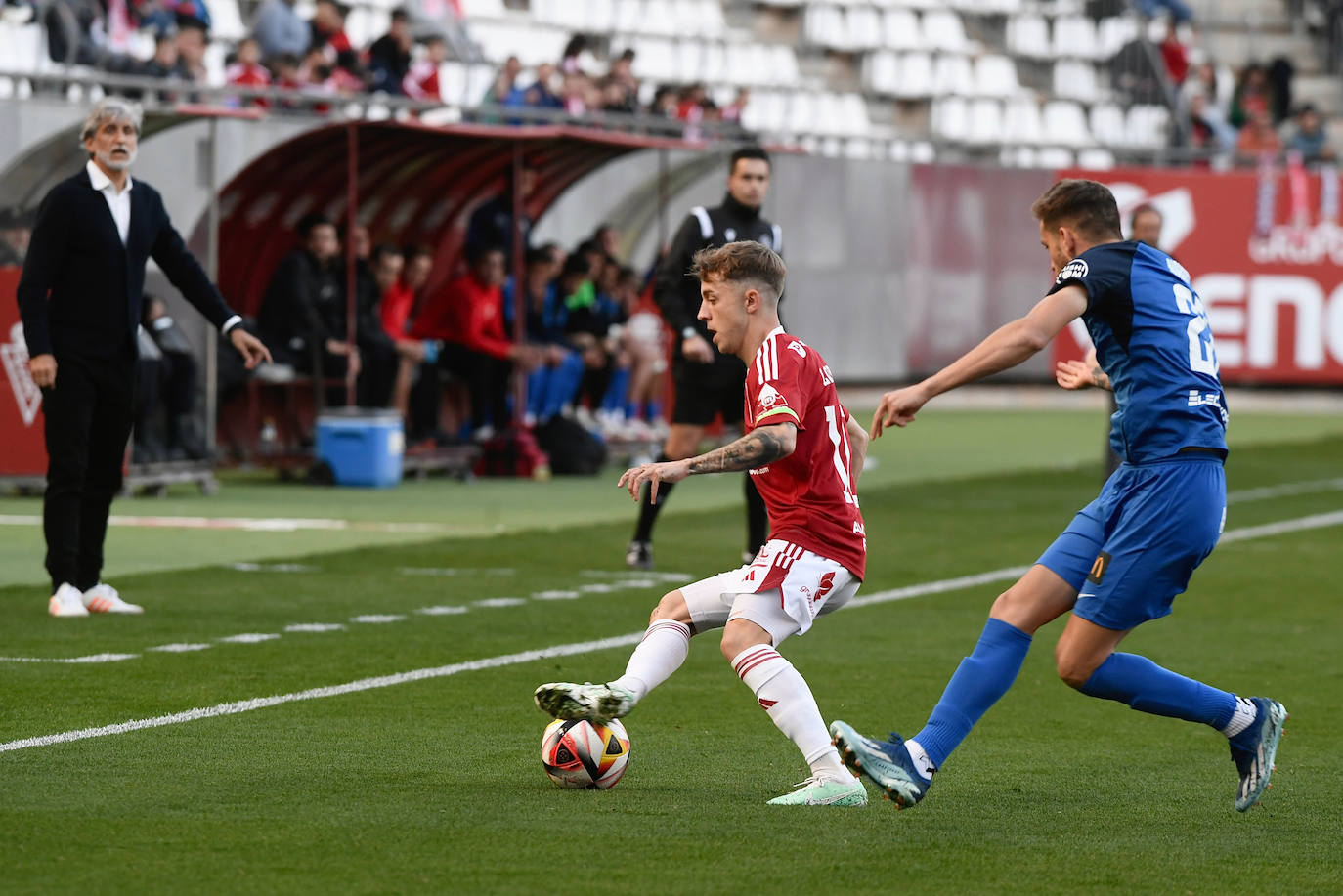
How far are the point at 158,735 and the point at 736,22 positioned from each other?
25.4 metres

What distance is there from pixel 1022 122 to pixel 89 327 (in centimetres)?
2445

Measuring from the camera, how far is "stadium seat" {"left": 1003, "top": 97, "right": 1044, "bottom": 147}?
107ft

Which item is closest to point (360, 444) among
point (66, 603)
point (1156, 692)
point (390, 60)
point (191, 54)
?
point (191, 54)

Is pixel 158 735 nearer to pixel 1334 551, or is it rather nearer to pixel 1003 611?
pixel 1003 611

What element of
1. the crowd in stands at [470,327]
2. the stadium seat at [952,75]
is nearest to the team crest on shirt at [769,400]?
the crowd in stands at [470,327]

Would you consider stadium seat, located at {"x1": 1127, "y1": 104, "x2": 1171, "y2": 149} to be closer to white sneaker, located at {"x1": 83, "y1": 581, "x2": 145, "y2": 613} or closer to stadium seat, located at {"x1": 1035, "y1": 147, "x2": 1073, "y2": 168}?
stadium seat, located at {"x1": 1035, "y1": 147, "x2": 1073, "y2": 168}

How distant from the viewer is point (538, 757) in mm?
6930


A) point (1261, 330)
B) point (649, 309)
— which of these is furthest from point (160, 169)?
point (1261, 330)

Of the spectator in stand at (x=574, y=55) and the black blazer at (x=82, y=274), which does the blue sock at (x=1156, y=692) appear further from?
the spectator in stand at (x=574, y=55)

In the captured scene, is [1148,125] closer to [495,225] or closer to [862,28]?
[862,28]

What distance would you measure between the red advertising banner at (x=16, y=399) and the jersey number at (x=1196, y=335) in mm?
11143

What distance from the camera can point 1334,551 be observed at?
45.7ft

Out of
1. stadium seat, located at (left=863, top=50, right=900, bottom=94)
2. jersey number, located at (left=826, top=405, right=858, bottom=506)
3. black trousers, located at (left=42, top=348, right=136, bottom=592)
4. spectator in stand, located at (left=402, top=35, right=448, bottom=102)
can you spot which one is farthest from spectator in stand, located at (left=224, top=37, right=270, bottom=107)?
jersey number, located at (left=826, top=405, right=858, bottom=506)

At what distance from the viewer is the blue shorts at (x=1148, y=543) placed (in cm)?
603
